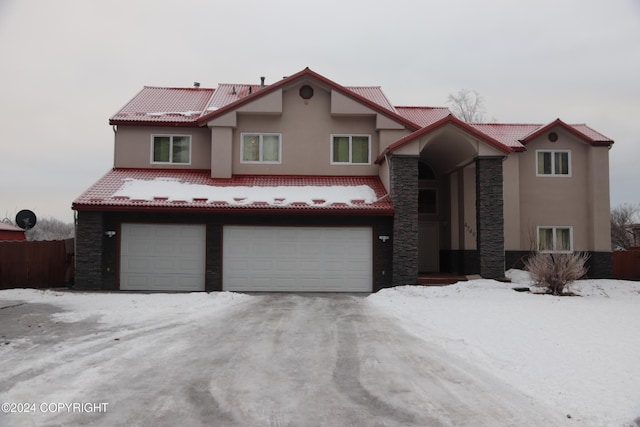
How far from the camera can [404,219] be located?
16109 millimetres

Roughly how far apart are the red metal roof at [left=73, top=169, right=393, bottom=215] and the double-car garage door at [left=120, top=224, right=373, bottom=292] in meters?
0.93

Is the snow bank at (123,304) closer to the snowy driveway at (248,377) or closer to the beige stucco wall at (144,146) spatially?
the snowy driveway at (248,377)

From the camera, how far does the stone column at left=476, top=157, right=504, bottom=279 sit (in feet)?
53.1

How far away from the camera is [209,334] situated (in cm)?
882

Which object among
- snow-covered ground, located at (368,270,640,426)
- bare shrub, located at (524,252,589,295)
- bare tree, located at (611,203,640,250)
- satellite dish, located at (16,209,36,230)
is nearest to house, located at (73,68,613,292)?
bare shrub, located at (524,252,589,295)

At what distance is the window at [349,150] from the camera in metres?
18.6

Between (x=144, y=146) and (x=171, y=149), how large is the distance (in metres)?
1.01

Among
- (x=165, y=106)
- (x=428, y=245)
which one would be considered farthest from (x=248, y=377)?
(x=165, y=106)

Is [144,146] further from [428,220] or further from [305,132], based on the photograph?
[428,220]

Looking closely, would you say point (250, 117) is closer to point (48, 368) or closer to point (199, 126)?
point (199, 126)

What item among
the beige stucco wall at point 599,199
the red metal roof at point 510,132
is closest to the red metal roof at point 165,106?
the red metal roof at point 510,132

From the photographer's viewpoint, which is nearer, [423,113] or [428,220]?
[428,220]

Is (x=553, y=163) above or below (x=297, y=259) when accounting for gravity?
above

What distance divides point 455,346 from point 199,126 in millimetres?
13560
